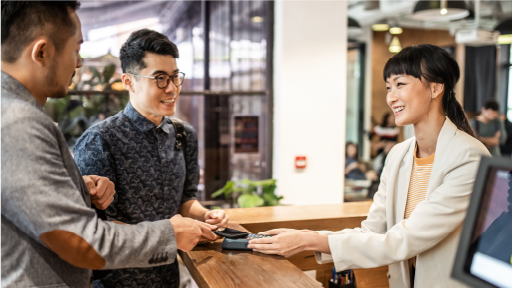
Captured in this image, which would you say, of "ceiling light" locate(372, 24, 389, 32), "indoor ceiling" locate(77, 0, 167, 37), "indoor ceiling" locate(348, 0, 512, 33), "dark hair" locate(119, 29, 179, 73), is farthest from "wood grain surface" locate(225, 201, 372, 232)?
"ceiling light" locate(372, 24, 389, 32)

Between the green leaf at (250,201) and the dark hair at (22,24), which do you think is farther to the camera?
the green leaf at (250,201)

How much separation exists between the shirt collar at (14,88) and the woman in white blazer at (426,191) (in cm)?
89

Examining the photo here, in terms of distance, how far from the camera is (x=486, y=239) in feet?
2.02

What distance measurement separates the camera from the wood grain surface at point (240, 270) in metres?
1.23

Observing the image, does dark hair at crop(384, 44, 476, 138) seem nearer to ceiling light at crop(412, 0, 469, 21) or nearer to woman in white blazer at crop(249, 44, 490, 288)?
woman in white blazer at crop(249, 44, 490, 288)

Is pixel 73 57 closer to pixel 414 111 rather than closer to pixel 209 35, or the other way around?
pixel 414 111

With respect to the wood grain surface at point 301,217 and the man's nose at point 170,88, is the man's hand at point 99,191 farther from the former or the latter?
the wood grain surface at point 301,217

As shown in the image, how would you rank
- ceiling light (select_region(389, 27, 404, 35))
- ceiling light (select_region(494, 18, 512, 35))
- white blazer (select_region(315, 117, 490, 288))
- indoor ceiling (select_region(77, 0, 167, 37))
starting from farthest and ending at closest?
ceiling light (select_region(389, 27, 404, 35)) → ceiling light (select_region(494, 18, 512, 35)) → indoor ceiling (select_region(77, 0, 167, 37)) → white blazer (select_region(315, 117, 490, 288))

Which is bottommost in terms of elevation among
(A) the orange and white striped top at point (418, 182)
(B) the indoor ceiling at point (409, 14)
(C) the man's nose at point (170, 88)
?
(A) the orange and white striped top at point (418, 182)

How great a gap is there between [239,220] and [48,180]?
3.81 feet

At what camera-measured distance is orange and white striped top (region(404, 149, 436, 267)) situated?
160cm

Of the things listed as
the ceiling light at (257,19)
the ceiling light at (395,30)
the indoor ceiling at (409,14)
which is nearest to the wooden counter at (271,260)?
the ceiling light at (257,19)

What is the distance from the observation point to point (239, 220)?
1.94 meters

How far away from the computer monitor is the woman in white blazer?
0.82m
